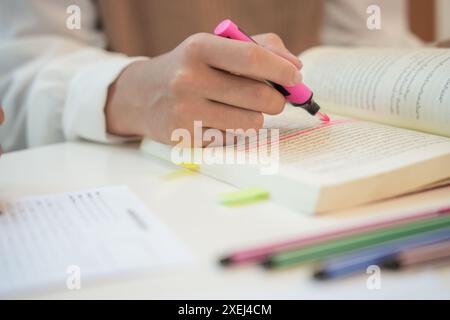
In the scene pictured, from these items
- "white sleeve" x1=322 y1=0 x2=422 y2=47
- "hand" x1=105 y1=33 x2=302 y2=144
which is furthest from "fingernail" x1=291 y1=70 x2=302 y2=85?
"white sleeve" x1=322 y1=0 x2=422 y2=47

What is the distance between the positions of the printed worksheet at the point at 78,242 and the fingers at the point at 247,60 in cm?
15

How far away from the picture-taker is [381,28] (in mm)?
1132

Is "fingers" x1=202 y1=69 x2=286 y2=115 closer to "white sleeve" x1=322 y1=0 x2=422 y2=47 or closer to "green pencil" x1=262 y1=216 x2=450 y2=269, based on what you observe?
"green pencil" x1=262 y1=216 x2=450 y2=269

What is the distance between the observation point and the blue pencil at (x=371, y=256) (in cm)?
28

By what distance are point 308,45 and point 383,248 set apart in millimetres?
842

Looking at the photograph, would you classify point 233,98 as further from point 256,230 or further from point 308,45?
point 308,45

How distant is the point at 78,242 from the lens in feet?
1.11

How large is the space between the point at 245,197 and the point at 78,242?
0.13 meters

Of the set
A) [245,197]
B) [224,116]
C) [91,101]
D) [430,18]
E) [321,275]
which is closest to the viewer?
[321,275]

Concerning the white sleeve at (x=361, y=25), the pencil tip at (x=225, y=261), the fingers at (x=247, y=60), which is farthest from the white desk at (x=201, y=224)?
the white sleeve at (x=361, y=25)

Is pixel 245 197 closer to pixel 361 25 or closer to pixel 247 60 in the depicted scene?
pixel 247 60

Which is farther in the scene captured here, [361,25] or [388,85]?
[361,25]

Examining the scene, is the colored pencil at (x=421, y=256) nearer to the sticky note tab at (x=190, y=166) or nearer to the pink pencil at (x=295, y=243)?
the pink pencil at (x=295, y=243)

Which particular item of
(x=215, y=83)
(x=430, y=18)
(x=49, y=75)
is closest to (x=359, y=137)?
(x=215, y=83)
